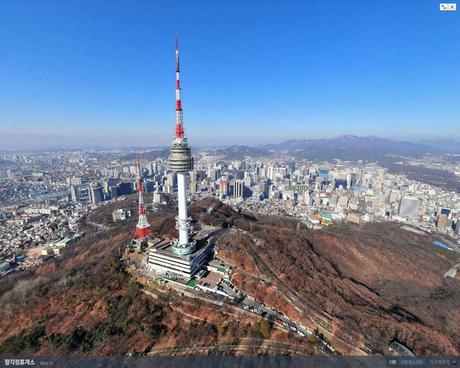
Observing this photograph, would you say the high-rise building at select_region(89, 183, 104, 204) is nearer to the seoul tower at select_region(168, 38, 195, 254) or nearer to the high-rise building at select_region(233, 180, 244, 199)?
the high-rise building at select_region(233, 180, 244, 199)

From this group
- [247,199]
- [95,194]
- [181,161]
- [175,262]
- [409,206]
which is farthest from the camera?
[247,199]

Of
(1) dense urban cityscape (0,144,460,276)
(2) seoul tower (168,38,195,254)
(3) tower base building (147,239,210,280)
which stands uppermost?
(2) seoul tower (168,38,195,254)

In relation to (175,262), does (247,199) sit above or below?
below

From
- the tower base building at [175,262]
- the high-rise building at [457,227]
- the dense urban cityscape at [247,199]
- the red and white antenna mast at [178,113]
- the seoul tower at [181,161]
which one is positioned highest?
the red and white antenna mast at [178,113]

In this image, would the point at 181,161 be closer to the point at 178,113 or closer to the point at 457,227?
the point at 178,113

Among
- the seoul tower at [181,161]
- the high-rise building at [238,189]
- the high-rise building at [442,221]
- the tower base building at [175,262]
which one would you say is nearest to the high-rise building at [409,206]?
the high-rise building at [442,221]

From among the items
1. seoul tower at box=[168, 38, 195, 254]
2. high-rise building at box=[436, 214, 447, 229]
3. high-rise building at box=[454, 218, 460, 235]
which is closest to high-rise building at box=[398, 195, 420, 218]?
high-rise building at box=[436, 214, 447, 229]

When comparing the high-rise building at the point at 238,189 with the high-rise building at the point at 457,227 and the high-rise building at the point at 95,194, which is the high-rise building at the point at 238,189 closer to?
the high-rise building at the point at 95,194

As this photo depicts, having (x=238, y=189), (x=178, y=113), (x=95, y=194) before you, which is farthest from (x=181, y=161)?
(x=95, y=194)
